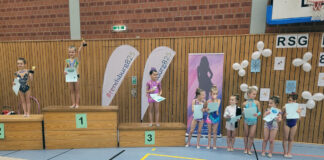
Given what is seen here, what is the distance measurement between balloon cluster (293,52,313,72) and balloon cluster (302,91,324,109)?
0.50m

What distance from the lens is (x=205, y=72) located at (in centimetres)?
399

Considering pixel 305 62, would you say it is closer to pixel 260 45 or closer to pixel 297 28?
pixel 297 28

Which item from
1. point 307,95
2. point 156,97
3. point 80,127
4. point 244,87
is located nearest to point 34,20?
point 80,127

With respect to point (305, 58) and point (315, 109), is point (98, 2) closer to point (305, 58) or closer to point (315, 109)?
point (305, 58)

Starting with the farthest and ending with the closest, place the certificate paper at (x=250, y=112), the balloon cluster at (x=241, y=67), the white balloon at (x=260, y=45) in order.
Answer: the balloon cluster at (x=241, y=67) < the white balloon at (x=260, y=45) < the certificate paper at (x=250, y=112)

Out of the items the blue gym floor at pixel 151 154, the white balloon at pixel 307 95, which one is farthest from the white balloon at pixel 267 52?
the blue gym floor at pixel 151 154

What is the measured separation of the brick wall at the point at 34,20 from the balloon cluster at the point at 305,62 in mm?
5619

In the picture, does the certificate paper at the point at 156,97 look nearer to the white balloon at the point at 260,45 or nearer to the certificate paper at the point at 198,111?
the certificate paper at the point at 198,111

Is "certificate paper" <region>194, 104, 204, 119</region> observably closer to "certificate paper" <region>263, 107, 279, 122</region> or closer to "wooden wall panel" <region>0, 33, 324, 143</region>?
"wooden wall panel" <region>0, 33, 324, 143</region>

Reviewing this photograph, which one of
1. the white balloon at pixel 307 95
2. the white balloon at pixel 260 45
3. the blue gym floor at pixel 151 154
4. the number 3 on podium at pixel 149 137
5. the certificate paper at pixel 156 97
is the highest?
the white balloon at pixel 260 45

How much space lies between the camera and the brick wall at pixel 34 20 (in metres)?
4.73

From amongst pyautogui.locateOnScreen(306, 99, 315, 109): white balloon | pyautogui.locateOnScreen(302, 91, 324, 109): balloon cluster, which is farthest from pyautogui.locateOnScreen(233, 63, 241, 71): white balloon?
pyautogui.locateOnScreen(306, 99, 315, 109): white balloon

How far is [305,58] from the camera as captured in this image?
11.5ft

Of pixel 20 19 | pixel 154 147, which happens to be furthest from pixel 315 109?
pixel 20 19
